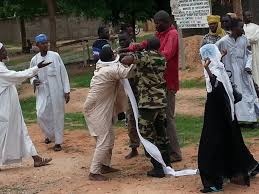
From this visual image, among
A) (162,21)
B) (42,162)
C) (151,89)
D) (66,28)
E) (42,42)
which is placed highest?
(162,21)

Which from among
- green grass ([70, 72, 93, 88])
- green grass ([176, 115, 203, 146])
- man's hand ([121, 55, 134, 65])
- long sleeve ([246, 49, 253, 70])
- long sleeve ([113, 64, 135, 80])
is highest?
man's hand ([121, 55, 134, 65])

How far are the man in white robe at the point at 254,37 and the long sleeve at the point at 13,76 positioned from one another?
400cm

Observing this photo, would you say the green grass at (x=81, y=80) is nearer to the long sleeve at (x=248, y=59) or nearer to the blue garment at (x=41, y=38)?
the blue garment at (x=41, y=38)

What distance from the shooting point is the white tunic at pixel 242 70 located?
923cm

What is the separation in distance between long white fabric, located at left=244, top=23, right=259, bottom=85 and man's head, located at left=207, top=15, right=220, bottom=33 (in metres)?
1.12

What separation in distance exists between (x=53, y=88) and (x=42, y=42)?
0.73 meters

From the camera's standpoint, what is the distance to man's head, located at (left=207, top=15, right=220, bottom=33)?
9.06 m

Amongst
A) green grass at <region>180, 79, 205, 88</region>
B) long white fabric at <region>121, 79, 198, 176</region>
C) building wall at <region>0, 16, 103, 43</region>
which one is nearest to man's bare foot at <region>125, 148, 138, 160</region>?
long white fabric at <region>121, 79, 198, 176</region>

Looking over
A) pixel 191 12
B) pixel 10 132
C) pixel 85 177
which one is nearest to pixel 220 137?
pixel 85 177

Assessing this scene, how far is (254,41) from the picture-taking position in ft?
33.6

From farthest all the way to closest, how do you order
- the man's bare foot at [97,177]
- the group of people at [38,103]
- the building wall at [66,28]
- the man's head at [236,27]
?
the building wall at [66,28] < the man's head at [236,27] < the group of people at [38,103] < the man's bare foot at [97,177]

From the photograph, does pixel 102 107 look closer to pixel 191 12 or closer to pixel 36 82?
pixel 36 82

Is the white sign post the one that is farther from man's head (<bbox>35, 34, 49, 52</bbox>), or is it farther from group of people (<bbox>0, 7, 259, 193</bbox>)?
man's head (<bbox>35, 34, 49, 52</bbox>)

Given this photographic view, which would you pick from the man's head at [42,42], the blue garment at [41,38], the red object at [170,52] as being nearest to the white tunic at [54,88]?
the man's head at [42,42]
